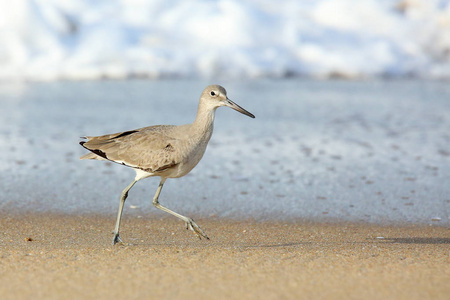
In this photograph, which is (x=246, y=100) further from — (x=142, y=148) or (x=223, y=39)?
(x=142, y=148)

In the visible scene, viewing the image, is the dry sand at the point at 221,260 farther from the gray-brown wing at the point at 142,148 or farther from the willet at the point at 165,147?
the gray-brown wing at the point at 142,148

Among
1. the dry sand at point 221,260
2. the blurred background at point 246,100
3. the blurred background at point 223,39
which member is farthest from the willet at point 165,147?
the blurred background at point 223,39

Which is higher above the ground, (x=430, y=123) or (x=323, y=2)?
(x=323, y=2)

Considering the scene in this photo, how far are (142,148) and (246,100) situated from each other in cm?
685

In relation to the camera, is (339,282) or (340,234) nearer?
(339,282)

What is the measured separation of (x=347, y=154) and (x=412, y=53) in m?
10.6

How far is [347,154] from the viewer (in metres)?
7.92

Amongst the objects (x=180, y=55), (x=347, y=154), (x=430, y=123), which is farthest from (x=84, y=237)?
(x=180, y=55)

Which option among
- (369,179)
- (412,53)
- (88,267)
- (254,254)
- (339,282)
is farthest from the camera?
(412,53)

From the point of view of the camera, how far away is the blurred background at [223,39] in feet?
51.3

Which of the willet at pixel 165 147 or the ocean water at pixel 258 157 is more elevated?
the willet at pixel 165 147

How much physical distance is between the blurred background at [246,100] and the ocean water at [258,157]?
3 centimetres

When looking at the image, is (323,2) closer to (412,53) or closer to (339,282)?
(412,53)

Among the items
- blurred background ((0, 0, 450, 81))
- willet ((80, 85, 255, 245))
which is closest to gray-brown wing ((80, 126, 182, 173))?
willet ((80, 85, 255, 245))
